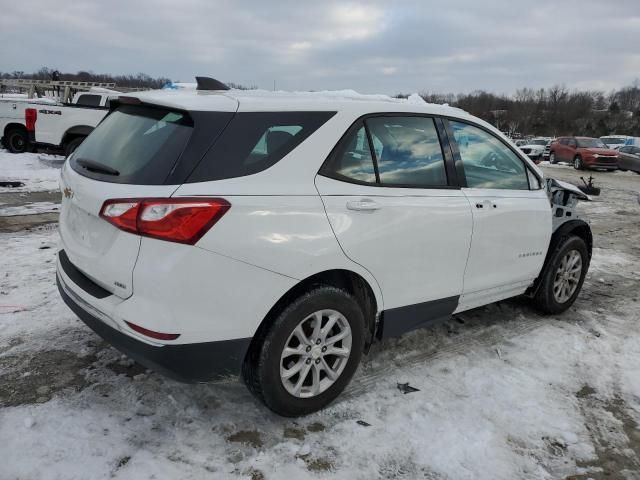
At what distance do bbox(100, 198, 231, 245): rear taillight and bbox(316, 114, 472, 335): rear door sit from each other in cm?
65

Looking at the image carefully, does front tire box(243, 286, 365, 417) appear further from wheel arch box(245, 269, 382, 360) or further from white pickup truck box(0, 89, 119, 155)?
white pickup truck box(0, 89, 119, 155)

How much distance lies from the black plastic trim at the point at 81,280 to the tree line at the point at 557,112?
6135cm

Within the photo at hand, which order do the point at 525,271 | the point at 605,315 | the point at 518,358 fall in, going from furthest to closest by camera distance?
the point at 605,315, the point at 525,271, the point at 518,358

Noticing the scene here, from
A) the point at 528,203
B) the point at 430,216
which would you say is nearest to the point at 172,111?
the point at 430,216

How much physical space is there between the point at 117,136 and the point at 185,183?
793 mm

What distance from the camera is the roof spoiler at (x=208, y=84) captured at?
3.12 metres

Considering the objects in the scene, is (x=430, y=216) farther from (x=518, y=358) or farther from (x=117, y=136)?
(x=117, y=136)

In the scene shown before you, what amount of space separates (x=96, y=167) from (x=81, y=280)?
2.01 feet

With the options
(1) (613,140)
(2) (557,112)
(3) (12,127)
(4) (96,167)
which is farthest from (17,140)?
(2) (557,112)

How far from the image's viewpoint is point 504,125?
73688 millimetres

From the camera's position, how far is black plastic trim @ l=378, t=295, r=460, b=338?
3.13m

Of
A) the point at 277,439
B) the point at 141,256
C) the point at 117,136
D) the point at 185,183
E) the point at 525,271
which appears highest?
the point at 117,136

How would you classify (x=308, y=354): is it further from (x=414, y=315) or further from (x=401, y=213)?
(x=401, y=213)

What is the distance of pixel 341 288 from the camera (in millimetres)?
2883
